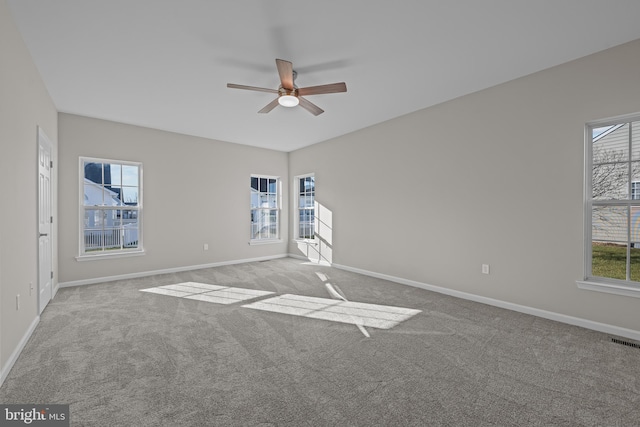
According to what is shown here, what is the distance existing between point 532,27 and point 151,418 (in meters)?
4.10

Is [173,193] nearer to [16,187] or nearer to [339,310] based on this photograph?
[16,187]

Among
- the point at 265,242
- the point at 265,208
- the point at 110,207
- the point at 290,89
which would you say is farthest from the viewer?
Result: the point at 265,208

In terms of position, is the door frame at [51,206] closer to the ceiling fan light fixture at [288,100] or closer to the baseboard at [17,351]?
the baseboard at [17,351]

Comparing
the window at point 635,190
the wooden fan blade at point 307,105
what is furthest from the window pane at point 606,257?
the wooden fan blade at point 307,105

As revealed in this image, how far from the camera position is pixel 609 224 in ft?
9.32

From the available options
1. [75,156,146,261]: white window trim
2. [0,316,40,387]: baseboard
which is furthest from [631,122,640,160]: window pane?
[75,156,146,261]: white window trim

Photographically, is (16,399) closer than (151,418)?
No

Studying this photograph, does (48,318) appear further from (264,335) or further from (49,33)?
(49,33)

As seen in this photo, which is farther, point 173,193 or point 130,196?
point 173,193

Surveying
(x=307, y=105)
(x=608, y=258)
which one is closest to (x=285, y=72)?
(x=307, y=105)

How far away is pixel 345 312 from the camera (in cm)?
333

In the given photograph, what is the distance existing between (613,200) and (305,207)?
535 cm

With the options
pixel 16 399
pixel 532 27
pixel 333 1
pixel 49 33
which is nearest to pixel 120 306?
pixel 16 399

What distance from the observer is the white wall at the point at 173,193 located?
4.44 metres
